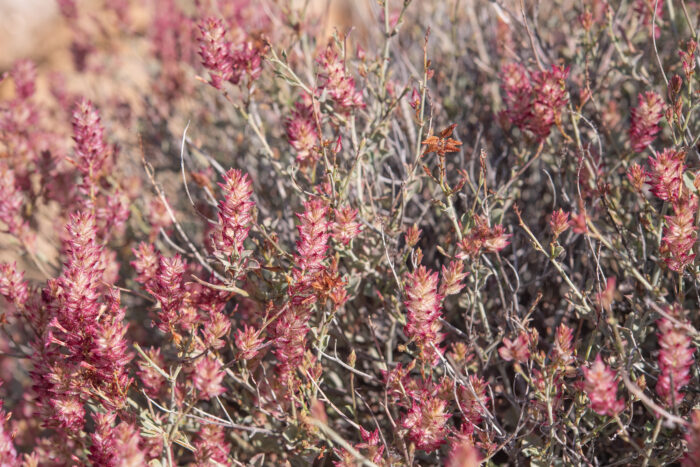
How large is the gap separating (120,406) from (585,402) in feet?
3.52

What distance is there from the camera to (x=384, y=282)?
5.61 ft

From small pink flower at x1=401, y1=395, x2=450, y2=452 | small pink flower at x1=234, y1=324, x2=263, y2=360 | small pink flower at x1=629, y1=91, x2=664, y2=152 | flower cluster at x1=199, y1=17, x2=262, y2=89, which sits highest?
flower cluster at x1=199, y1=17, x2=262, y2=89

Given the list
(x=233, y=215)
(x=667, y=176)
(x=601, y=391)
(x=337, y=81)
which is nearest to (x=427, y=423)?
(x=601, y=391)

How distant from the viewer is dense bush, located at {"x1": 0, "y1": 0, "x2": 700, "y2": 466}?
1.24 meters

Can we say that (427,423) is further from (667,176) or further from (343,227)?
(667,176)

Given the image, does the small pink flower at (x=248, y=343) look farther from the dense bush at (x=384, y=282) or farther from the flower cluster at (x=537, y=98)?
the flower cluster at (x=537, y=98)

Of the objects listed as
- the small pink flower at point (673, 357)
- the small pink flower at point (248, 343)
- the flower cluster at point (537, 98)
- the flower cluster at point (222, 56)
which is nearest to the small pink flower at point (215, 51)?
the flower cluster at point (222, 56)

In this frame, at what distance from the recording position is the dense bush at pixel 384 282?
1237 millimetres

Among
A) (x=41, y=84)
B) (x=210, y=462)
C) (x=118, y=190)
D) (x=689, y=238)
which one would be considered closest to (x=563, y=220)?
(x=689, y=238)

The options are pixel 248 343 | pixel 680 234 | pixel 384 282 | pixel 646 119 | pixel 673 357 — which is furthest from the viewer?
pixel 384 282

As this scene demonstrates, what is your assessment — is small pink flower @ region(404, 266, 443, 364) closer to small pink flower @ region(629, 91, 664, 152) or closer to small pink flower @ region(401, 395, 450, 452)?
small pink flower @ region(401, 395, 450, 452)

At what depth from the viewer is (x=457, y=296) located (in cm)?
167

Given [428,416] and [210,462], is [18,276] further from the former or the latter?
[428,416]

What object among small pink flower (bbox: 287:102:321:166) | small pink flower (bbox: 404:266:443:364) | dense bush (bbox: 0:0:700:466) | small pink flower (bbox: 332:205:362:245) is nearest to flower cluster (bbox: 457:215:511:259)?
dense bush (bbox: 0:0:700:466)
